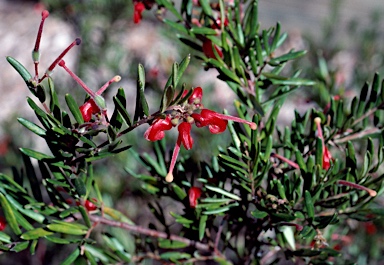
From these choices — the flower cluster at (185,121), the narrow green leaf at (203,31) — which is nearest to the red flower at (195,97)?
the flower cluster at (185,121)

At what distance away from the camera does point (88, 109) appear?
0.41 metres

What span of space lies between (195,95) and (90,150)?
10 cm

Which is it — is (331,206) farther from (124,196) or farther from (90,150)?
(124,196)

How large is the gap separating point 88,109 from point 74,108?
1.1 inches

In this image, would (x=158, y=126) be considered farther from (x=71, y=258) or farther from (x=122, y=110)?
(x=71, y=258)

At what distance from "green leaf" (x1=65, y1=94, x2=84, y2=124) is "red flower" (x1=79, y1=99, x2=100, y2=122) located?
0.06 feet

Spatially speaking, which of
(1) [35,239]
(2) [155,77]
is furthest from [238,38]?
(2) [155,77]

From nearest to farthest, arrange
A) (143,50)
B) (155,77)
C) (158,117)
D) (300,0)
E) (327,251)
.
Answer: (158,117)
(327,251)
(155,77)
(143,50)
(300,0)

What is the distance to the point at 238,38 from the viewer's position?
0.55 meters

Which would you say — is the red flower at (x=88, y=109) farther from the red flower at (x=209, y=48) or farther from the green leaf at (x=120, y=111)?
the red flower at (x=209, y=48)

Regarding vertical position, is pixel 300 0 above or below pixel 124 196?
above

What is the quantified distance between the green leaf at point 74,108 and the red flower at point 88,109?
0.02 metres

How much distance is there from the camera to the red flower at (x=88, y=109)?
41 centimetres

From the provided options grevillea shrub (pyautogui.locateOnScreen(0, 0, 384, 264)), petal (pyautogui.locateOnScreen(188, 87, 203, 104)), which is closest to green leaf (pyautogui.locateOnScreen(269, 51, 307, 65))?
grevillea shrub (pyautogui.locateOnScreen(0, 0, 384, 264))
